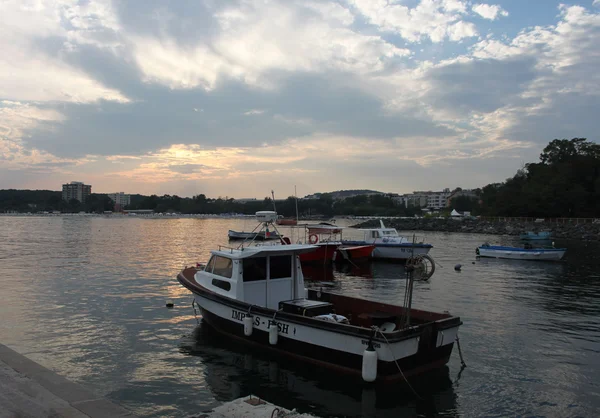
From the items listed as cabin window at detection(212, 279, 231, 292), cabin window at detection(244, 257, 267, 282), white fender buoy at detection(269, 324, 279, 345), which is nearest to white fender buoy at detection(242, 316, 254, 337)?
white fender buoy at detection(269, 324, 279, 345)

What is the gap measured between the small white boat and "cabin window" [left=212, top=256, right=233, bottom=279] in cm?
3299

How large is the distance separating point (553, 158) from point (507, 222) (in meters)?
29.0

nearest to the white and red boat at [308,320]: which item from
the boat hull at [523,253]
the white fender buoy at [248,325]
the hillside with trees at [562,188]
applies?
the white fender buoy at [248,325]

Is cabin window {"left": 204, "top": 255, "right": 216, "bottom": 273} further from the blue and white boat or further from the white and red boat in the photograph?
the blue and white boat

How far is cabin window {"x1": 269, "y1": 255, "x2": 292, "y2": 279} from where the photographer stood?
1349 cm

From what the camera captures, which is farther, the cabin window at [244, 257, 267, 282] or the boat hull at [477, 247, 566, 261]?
the boat hull at [477, 247, 566, 261]

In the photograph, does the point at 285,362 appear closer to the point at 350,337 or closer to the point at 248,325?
the point at 248,325

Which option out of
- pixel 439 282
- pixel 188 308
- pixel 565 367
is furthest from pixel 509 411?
pixel 439 282

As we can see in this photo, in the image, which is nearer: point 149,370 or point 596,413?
point 596,413

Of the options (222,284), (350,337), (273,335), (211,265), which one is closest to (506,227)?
(211,265)

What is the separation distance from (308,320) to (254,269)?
2.95 meters

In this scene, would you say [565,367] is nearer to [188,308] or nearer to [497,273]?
[188,308]

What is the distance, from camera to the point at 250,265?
1327cm

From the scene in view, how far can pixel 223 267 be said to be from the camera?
46.4 ft
